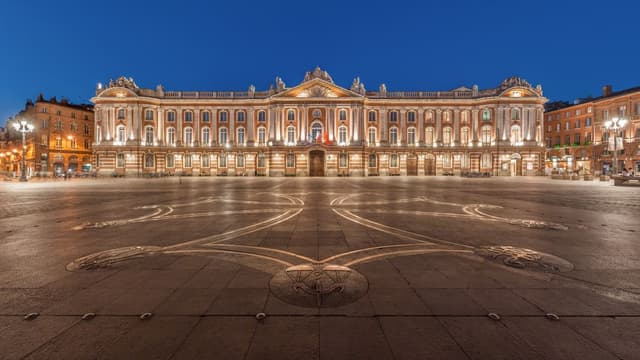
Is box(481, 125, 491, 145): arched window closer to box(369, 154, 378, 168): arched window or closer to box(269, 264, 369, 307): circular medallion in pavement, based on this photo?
box(369, 154, 378, 168): arched window

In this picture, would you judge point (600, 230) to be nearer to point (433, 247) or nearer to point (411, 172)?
point (433, 247)

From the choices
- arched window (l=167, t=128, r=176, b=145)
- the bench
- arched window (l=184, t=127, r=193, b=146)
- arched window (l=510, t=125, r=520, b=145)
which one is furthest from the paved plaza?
arched window (l=510, t=125, r=520, b=145)

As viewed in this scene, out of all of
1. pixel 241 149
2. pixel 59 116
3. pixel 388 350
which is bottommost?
pixel 388 350

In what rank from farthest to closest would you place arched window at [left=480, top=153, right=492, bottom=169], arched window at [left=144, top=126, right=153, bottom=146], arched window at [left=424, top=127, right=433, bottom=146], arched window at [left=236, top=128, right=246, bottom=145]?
arched window at [left=236, top=128, right=246, bottom=145], arched window at [left=424, top=127, right=433, bottom=146], arched window at [left=480, top=153, right=492, bottom=169], arched window at [left=144, top=126, right=153, bottom=146]

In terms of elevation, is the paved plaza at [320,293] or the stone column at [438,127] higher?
the stone column at [438,127]

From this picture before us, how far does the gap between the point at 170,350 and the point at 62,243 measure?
5721mm

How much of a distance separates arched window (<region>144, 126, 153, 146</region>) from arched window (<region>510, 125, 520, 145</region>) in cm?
6255

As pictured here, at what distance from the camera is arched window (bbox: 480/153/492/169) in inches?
2080

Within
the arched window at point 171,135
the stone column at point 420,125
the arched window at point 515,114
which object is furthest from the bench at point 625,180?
the arched window at point 171,135

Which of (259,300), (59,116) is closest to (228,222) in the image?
(259,300)

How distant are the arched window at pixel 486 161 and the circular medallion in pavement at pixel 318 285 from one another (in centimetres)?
5576

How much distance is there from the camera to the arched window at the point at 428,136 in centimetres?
5409

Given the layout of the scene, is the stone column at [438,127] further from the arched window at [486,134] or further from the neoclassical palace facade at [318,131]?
the arched window at [486,134]

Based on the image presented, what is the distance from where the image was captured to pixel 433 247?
20.7 feet
